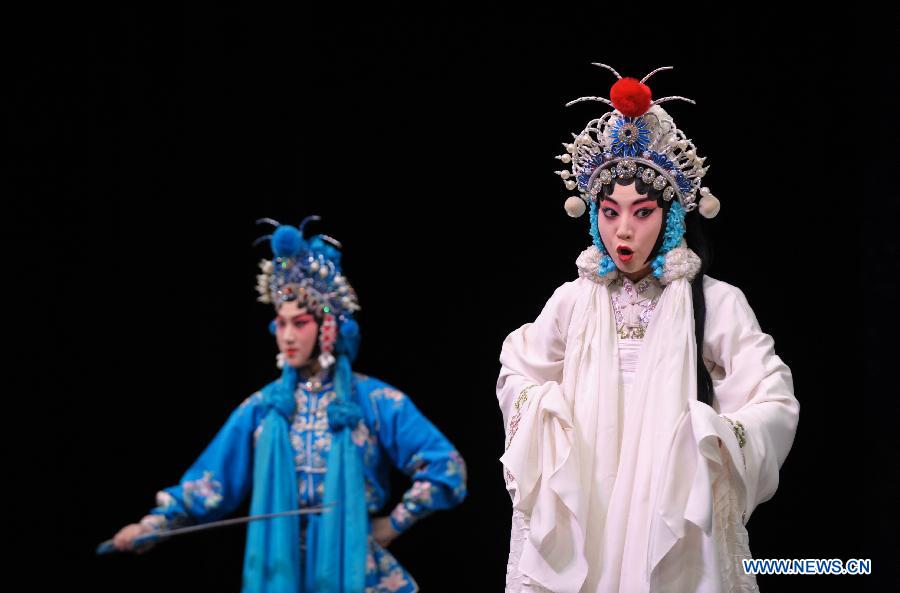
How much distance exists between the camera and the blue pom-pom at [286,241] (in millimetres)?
3680

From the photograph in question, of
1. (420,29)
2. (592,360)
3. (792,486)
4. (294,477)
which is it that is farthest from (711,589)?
(420,29)

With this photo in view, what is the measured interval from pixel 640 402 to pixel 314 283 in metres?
1.44

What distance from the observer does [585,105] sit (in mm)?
3719

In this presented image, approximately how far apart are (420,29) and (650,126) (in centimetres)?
143

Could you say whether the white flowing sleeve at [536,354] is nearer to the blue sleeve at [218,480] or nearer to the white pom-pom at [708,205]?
the white pom-pom at [708,205]

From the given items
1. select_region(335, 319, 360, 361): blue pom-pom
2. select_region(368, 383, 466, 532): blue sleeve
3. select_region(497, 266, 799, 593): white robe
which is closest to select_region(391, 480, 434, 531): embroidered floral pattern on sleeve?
select_region(368, 383, 466, 532): blue sleeve

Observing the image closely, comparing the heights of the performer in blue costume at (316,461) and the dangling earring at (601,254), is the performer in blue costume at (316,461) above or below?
below

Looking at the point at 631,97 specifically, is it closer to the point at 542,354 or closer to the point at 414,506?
the point at 542,354

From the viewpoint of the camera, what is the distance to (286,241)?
12.1 feet

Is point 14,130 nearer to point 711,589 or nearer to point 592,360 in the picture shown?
point 592,360

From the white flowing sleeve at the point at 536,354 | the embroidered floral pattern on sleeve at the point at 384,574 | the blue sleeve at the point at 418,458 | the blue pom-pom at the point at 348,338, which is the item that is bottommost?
the embroidered floral pattern on sleeve at the point at 384,574

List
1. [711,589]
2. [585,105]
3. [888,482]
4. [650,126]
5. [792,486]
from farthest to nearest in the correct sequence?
1. [585,105]
2. [792,486]
3. [888,482]
4. [650,126]
5. [711,589]

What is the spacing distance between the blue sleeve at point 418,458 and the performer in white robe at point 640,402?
0.88 meters

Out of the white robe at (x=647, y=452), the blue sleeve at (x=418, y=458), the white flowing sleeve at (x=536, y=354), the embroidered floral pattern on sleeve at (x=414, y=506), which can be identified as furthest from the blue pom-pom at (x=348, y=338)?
the white robe at (x=647, y=452)
